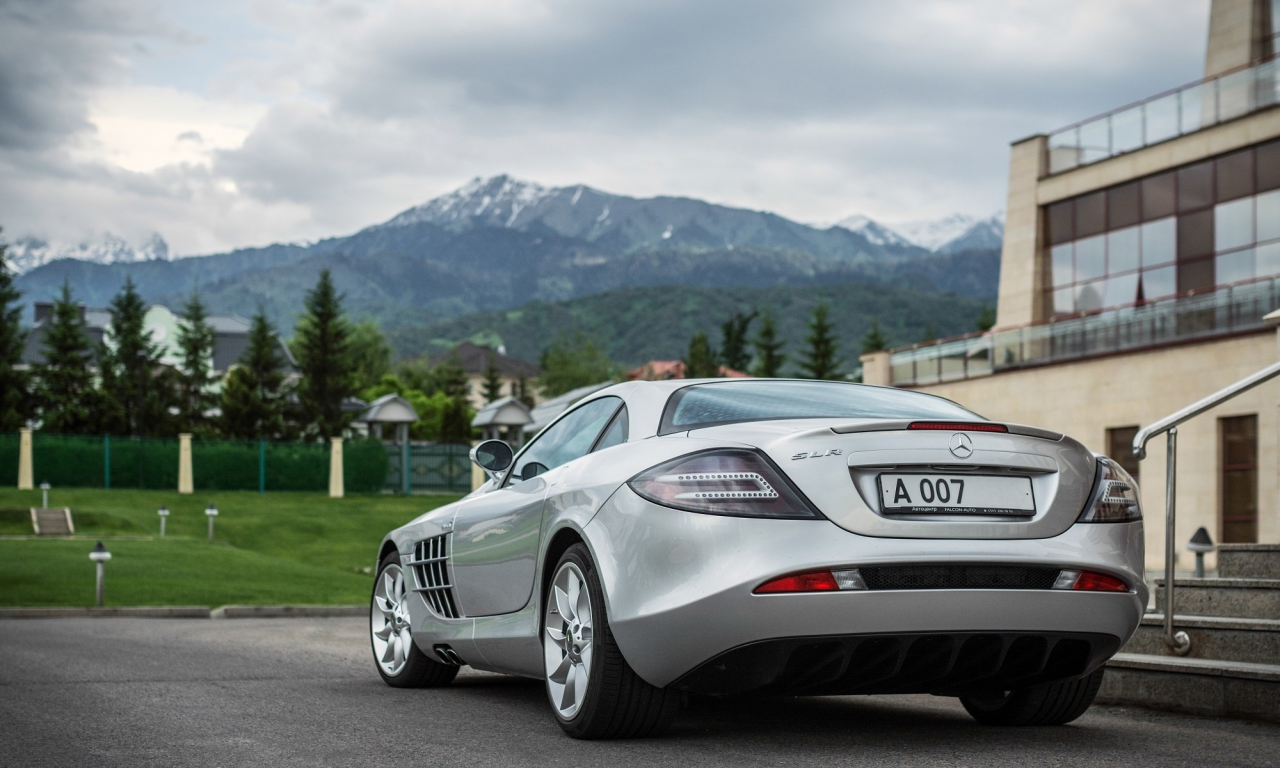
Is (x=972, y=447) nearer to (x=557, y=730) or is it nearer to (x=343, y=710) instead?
(x=557, y=730)

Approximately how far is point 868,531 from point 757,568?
1.35 feet

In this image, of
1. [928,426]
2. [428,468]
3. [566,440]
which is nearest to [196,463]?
[428,468]

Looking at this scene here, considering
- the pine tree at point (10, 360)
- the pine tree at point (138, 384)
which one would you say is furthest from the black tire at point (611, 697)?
the pine tree at point (138, 384)

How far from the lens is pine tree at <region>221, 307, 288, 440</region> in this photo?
6406 centimetres

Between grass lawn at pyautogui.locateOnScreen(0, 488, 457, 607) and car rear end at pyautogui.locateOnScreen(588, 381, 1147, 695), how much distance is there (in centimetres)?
1550

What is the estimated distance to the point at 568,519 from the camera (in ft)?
17.3

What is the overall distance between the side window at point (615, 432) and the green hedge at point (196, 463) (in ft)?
142

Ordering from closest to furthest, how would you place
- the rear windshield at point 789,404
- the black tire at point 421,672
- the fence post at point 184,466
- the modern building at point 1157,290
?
the rear windshield at point 789,404 < the black tire at point 421,672 < the modern building at point 1157,290 < the fence post at point 184,466

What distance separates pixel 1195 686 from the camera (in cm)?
616

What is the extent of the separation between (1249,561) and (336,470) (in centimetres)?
4353

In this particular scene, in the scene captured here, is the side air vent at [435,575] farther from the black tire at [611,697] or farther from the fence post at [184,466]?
the fence post at [184,466]

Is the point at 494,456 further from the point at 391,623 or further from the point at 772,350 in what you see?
the point at 772,350

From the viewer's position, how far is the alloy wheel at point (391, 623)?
746cm

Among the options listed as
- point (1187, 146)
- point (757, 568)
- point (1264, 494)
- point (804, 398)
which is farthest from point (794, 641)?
point (1187, 146)
